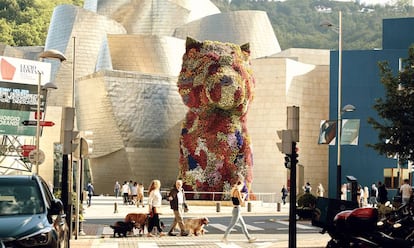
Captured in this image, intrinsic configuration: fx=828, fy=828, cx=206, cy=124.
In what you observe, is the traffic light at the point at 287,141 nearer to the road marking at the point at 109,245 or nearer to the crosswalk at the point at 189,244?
the crosswalk at the point at 189,244

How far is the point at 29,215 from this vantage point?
1148 cm

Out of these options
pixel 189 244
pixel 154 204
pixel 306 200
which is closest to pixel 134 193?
pixel 306 200

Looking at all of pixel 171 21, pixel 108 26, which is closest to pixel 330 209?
pixel 108 26

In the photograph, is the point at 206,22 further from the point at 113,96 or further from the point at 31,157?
the point at 31,157

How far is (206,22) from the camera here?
78.6 metres

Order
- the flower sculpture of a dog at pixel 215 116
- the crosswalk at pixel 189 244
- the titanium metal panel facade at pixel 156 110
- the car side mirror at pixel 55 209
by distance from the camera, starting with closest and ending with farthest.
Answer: the car side mirror at pixel 55 209 < the crosswalk at pixel 189 244 < the flower sculpture of a dog at pixel 215 116 < the titanium metal panel facade at pixel 156 110

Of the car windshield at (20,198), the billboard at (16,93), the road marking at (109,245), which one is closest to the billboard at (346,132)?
the billboard at (16,93)

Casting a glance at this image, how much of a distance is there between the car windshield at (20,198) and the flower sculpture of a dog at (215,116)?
30424mm

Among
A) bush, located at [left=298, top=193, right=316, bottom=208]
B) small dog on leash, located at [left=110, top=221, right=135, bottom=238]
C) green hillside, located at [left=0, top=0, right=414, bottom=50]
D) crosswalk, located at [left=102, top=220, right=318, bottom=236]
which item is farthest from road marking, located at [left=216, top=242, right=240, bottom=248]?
green hillside, located at [left=0, top=0, right=414, bottom=50]

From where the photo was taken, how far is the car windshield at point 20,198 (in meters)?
11.8

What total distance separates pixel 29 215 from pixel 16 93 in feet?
120

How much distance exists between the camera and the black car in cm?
1050

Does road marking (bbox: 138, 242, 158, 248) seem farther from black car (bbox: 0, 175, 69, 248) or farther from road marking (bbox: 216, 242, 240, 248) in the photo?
black car (bbox: 0, 175, 69, 248)

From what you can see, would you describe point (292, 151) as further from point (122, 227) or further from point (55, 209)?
point (122, 227)
